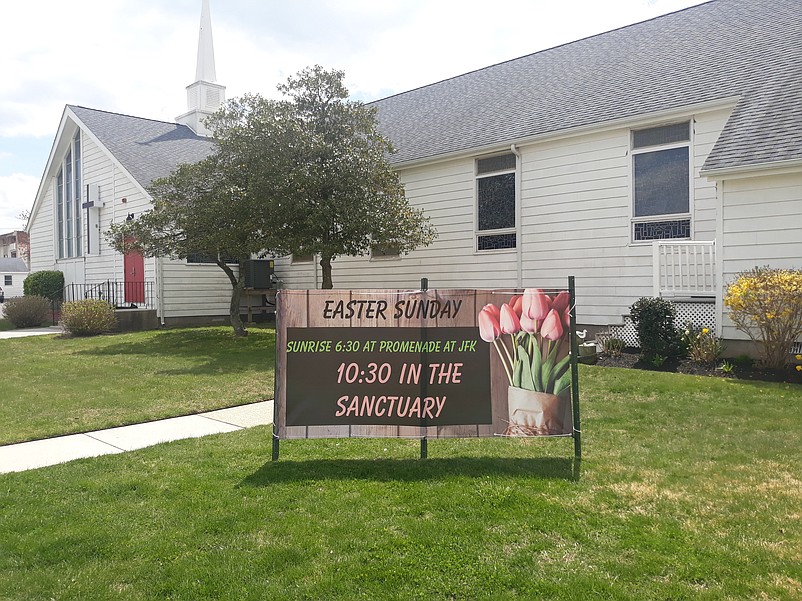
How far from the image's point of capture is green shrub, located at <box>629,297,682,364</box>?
994 cm

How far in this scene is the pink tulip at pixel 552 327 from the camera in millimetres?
5207

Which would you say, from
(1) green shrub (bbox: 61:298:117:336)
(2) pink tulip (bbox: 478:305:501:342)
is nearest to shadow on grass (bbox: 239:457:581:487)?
(2) pink tulip (bbox: 478:305:501:342)

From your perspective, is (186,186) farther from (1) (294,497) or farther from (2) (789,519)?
(2) (789,519)

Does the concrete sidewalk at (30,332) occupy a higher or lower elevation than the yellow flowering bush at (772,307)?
lower

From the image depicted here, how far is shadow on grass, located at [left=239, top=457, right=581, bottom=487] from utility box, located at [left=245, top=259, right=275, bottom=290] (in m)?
14.1

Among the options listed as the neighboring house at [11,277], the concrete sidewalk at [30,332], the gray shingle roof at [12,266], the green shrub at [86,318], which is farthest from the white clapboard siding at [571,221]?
the gray shingle roof at [12,266]

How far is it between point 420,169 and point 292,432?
1138cm

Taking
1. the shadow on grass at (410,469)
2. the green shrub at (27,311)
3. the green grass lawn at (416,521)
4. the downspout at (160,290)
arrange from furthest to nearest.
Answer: the green shrub at (27,311) → the downspout at (160,290) → the shadow on grass at (410,469) → the green grass lawn at (416,521)

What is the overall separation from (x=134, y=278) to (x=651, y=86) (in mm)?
14995

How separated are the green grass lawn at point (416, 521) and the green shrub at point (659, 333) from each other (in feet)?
12.8

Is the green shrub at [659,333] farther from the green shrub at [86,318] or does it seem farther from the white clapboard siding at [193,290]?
the green shrub at [86,318]

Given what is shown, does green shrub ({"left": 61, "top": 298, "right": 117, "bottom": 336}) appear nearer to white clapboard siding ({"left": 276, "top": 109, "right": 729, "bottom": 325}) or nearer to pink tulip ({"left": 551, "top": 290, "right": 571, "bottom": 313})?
white clapboard siding ({"left": 276, "top": 109, "right": 729, "bottom": 325})

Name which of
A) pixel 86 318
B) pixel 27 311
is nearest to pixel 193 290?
pixel 86 318

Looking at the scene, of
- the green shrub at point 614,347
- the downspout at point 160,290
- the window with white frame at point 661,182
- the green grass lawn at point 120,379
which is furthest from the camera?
the downspout at point 160,290
